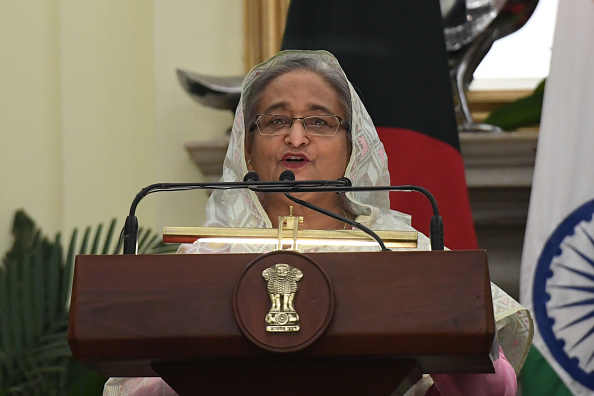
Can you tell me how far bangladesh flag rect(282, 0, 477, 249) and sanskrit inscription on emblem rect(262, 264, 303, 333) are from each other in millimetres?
2014

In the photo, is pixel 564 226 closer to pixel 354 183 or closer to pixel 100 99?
pixel 354 183

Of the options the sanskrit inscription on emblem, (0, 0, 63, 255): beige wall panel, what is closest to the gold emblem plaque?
the sanskrit inscription on emblem

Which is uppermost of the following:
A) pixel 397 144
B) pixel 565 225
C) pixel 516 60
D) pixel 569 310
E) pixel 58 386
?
pixel 516 60

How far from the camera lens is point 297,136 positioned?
232 cm

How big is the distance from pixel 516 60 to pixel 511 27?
31cm

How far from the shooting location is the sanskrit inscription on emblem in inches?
58.6

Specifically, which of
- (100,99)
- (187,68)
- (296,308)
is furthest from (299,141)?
(100,99)

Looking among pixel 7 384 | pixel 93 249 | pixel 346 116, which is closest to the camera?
pixel 346 116

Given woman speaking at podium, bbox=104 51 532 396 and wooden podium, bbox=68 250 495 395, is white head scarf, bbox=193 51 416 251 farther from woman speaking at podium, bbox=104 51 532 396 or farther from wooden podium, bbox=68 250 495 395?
wooden podium, bbox=68 250 495 395

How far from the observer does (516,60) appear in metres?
4.21

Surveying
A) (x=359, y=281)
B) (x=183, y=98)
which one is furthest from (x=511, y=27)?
(x=359, y=281)

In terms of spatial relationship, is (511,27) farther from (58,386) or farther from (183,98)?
(58,386)

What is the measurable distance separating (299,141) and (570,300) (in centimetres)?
145

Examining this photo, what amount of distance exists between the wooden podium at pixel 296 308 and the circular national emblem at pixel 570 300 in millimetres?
1876
